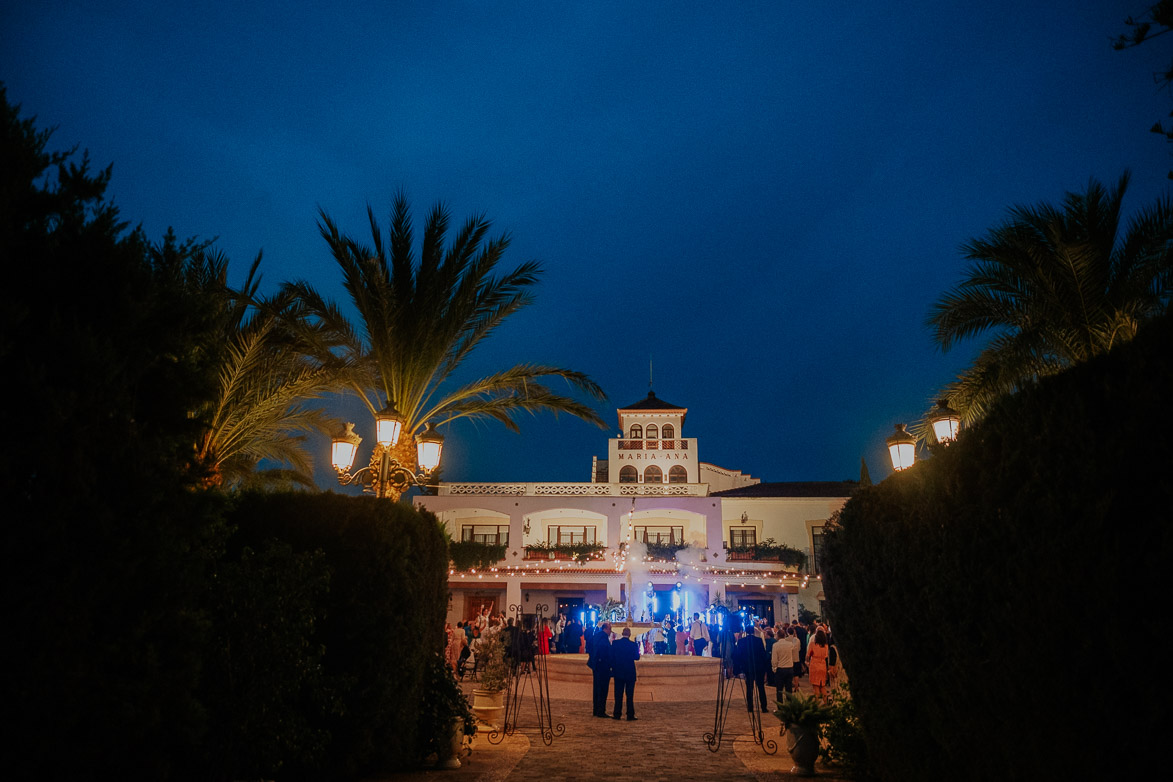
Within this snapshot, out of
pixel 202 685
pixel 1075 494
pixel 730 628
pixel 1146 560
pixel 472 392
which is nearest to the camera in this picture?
pixel 1146 560

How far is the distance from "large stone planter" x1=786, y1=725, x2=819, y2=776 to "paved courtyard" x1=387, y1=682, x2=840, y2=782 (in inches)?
6.0

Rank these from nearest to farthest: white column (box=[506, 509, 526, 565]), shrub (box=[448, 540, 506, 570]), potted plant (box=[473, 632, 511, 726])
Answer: potted plant (box=[473, 632, 511, 726]) → shrub (box=[448, 540, 506, 570]) → white column (box=[506, 509, 526, 565])

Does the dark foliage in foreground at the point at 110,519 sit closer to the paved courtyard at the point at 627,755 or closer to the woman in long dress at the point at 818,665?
the paved courtyard at the point at 627,755

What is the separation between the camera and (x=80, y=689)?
313 centimetres

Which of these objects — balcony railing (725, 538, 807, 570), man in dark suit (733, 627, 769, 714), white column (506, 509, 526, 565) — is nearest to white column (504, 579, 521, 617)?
white column (506, 509, 526, 565)

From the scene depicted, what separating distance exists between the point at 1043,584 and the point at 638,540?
122 ft

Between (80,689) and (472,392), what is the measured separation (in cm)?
1016

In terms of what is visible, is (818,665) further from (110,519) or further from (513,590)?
(513,590)

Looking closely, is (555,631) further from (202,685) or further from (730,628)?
(202,685)

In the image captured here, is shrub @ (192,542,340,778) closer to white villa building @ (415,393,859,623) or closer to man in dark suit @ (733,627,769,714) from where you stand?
man in dark suit @ (733,627,769,714)

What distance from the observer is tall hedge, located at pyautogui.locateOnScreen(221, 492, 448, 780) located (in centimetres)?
661

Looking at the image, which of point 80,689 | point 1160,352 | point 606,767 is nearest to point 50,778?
point 80,689

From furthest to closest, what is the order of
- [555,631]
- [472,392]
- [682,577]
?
[682,577]
[555,631]
[472,392]

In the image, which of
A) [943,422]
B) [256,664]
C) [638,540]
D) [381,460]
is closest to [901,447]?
[943,422]
